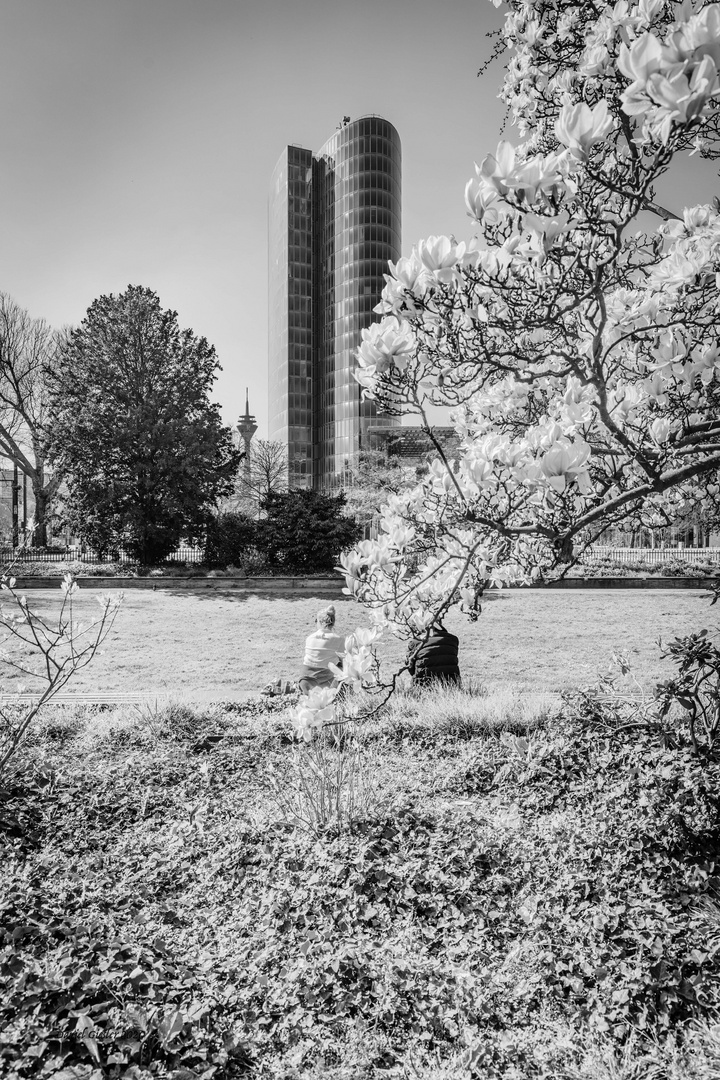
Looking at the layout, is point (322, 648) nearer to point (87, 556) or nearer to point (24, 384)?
point (87, 556)

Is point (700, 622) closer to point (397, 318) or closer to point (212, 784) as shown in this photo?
point (212, 784)

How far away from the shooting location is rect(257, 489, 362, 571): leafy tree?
17.4 meters

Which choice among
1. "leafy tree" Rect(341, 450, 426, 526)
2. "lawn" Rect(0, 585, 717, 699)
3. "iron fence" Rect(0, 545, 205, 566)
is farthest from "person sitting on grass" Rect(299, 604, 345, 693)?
"iron fence" Rect(0, 545, 205, 566)

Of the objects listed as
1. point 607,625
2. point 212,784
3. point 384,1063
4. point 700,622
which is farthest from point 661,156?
point 700,622

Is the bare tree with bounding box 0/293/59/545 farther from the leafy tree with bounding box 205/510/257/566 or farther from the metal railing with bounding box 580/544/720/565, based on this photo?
the metal railing with bounding box 580/544/720/565

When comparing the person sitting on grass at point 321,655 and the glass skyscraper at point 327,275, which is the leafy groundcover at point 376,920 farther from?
the glass skyscraper at point 327,275

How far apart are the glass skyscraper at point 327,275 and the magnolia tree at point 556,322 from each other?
6242 cm

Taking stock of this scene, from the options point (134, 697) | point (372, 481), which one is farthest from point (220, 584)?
point (134, 697)

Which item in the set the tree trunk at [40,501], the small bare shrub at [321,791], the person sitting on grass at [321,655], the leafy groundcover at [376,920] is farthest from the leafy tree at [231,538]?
the small bare shrub at [321,791]

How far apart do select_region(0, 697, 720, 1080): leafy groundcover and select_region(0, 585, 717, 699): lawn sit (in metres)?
2.16

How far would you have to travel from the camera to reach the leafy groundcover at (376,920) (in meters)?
1.91

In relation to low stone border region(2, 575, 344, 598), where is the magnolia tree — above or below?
above

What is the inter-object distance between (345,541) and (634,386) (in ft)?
49.4

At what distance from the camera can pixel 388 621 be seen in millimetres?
2135
